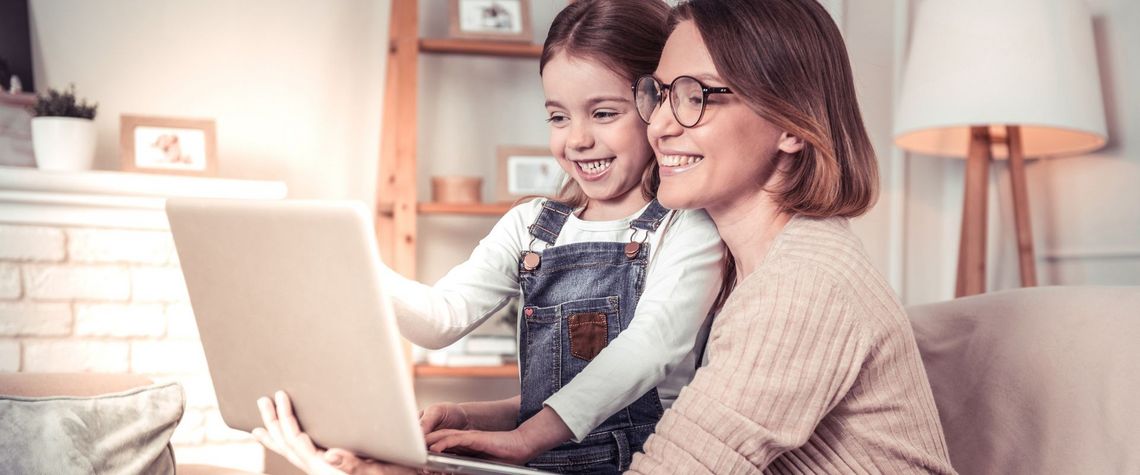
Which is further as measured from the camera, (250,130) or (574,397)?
(250,130)

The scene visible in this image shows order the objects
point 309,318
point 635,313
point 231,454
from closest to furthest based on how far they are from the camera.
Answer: point 309,318 < point 635,313 < point 231,454

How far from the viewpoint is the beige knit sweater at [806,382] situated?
2.79 ft

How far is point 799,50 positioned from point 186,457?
2.10 metres

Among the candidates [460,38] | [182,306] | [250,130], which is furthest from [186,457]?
[460,38]

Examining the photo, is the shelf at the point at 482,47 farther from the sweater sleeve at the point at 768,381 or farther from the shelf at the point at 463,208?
the sweater sleeve at the point at 768,381

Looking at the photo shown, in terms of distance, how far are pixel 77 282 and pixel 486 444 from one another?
179 centimetres

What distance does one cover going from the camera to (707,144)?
0.99 metres

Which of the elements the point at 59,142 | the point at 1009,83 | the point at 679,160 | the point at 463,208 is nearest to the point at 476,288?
the point at 679,160

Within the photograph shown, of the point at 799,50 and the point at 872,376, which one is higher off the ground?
the point at 799,50

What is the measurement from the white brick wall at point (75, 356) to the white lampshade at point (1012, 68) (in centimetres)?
204

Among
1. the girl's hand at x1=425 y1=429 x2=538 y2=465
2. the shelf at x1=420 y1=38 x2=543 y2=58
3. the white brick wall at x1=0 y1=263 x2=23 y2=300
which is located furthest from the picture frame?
the girl's hand at x1=425 y1=429 x2=538 y2=465

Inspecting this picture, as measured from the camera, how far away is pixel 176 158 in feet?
8.46

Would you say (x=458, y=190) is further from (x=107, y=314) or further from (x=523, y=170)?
(x=107, y=314)

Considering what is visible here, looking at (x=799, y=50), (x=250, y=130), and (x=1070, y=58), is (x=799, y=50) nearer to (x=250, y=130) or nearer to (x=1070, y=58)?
(x=1070, y=58)
